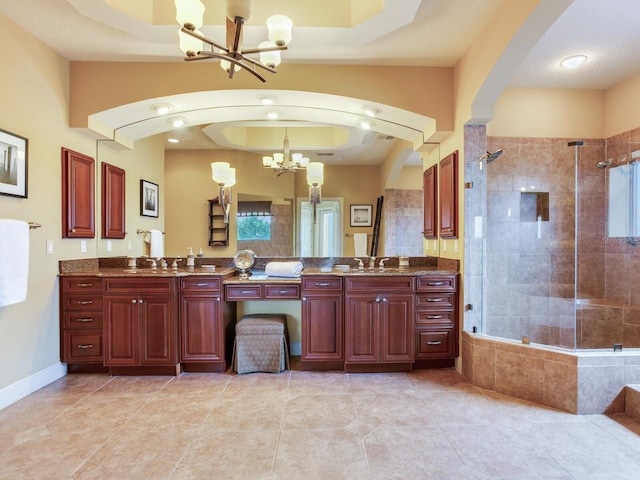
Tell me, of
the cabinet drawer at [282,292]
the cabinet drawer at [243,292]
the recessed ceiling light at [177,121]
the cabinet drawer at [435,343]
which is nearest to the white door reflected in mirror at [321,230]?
the cabinet drawer at [282,292]

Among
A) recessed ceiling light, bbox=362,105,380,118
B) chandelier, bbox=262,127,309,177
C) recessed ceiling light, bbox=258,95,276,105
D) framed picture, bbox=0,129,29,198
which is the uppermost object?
recessed ceiling light, bbox=258,95,276,105

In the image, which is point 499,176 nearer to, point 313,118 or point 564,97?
point 564,97

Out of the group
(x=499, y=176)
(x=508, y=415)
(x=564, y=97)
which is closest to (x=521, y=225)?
(x=499, y=176)

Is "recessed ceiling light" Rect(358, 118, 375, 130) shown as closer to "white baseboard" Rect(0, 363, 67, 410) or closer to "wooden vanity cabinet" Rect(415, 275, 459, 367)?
"wooden vanity cabinet" Rect(415, 275, 459, 367)

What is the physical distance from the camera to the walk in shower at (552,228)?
11.1 feet

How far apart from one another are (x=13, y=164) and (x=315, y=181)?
2541mm

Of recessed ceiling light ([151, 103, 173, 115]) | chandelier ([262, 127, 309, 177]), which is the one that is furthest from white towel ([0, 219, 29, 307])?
chandelier ([262, 127, 309, 177])

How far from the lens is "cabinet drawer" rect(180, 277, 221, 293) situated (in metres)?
2.97

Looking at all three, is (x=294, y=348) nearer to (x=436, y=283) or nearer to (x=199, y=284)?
(x=199, y=284)

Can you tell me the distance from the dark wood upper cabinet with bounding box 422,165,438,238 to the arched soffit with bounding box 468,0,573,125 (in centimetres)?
79

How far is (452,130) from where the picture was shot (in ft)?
10.4

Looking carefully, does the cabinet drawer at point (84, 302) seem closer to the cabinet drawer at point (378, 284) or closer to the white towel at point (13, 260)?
the white towel at point (13, 260)

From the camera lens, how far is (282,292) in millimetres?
3064

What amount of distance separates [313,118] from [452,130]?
1.40 meters
